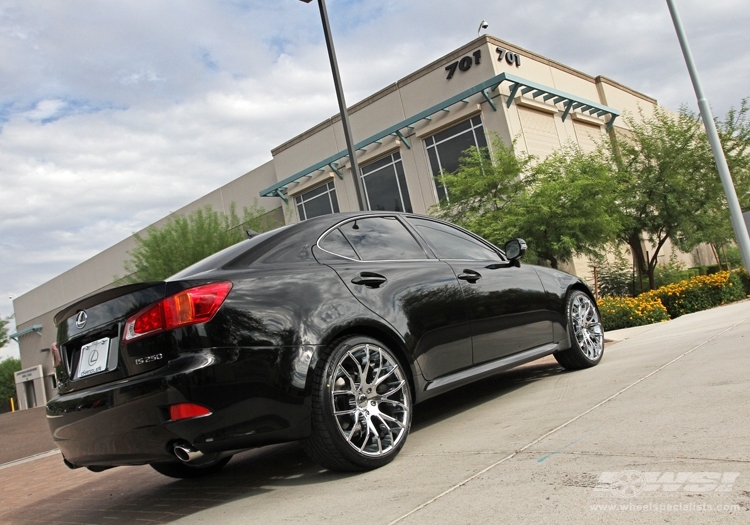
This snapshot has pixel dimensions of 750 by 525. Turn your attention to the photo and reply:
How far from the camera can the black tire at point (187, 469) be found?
472cm

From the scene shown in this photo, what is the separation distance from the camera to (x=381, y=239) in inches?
185

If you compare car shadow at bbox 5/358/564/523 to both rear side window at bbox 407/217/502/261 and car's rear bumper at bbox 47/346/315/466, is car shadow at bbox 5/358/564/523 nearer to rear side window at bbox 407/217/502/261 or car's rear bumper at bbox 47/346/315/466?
car's rear bumper at bbox 47/346/315/466

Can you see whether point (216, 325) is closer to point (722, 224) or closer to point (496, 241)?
point (496, 241)


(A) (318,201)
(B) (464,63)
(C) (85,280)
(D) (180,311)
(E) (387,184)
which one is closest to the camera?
(D) (180,311)

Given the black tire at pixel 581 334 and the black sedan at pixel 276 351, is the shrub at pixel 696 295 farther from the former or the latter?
the black sedan at pixel 276 351

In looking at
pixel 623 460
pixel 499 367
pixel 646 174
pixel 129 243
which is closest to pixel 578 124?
pixel 646 174

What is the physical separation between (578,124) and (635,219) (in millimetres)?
9258

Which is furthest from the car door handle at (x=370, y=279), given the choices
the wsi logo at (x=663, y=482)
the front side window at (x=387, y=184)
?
the front side window at (x=387, y=184)

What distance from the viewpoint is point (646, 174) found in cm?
1842

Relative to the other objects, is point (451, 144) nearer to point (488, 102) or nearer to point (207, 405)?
point (488, 102)

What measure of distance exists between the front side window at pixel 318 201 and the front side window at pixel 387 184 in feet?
6.88

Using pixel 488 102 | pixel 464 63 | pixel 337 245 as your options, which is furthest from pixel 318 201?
pixel 337 245

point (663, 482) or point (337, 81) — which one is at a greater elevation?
point (337, 81)

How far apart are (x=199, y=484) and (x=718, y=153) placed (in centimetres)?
1292
